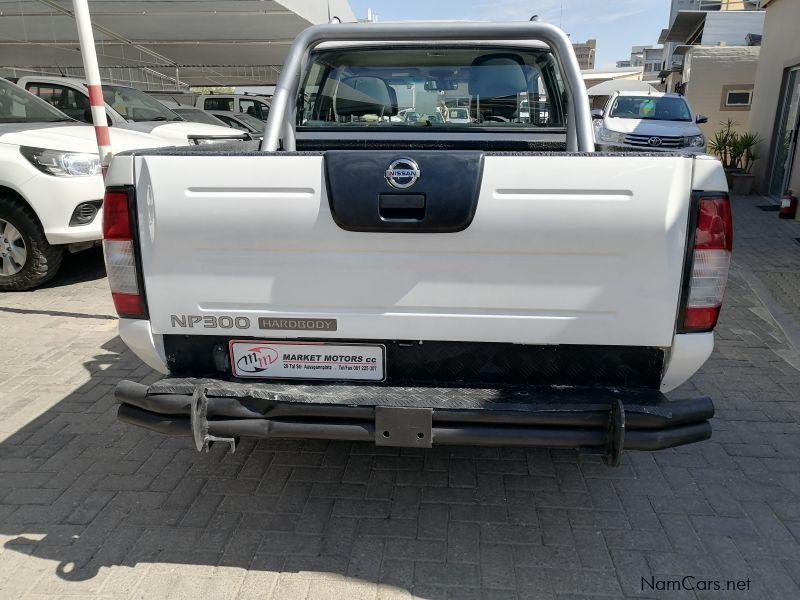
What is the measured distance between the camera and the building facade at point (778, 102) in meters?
10.5

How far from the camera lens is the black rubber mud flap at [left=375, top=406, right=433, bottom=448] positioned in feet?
7.38

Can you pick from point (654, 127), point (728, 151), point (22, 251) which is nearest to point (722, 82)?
point (728, 151)

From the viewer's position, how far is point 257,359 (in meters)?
2.50

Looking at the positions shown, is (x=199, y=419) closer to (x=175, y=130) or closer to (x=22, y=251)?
(x=22, y=251)

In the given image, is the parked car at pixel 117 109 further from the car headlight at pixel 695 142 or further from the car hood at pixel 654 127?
the car headlight at pixel 695 142

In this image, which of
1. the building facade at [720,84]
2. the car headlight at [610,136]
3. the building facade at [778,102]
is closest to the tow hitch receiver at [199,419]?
the building facade at [778,102]

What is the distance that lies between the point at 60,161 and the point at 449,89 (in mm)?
3884

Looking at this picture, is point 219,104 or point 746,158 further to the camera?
point 219,104

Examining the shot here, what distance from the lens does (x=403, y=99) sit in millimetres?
4027

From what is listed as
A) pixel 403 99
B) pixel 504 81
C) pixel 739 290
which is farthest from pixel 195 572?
pixel 739 290

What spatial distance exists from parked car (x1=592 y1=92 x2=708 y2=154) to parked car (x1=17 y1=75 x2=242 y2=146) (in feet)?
25.5

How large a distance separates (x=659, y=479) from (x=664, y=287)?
1300 mm

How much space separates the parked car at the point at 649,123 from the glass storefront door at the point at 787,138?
135cm

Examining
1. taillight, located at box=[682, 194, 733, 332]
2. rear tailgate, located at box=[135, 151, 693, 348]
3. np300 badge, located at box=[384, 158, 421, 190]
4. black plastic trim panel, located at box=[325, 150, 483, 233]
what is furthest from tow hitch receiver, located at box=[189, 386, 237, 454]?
taillight, located at box=[682, 194, 733, 332]
